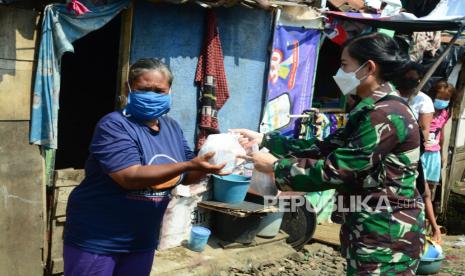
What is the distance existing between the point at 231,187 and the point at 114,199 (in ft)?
11.4

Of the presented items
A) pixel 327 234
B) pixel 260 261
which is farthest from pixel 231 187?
pixel 327 234

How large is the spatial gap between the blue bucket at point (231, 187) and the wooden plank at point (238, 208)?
86mm

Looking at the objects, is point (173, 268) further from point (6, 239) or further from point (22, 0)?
point (22, 0)

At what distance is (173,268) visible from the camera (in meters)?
5.43

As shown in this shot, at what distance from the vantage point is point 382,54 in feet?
8.72

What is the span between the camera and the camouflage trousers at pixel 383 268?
271 cm

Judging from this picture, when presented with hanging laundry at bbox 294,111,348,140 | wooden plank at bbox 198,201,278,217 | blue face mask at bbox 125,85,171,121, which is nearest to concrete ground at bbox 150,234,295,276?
wooden plank at bbox 198,201,278,217

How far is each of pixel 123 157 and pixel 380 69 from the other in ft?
4.67

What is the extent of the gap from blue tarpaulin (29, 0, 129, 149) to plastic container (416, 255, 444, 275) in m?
4.49

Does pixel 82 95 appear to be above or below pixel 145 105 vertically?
below

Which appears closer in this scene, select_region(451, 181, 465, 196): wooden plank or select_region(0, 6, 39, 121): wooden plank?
select_region(0, 6, 39, 121): wooden plank

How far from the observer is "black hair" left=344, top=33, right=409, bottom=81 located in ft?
8.75

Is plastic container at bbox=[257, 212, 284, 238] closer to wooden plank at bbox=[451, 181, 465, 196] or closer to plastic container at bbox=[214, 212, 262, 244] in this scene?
plastic container at bbox=[214, 212, 262, 244]

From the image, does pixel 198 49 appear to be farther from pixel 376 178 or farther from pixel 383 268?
pixel 383 268
